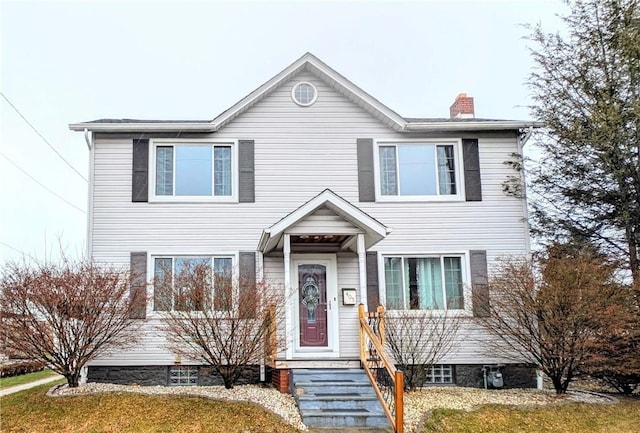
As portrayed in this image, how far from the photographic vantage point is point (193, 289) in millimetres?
10203

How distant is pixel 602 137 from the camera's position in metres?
11.6

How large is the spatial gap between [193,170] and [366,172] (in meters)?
3.75

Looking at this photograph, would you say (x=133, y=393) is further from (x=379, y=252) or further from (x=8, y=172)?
(x=8, y=172)

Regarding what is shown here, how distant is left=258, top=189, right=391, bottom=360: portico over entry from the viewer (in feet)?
34.7

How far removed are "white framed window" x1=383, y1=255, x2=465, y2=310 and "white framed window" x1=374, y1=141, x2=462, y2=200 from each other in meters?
1.38

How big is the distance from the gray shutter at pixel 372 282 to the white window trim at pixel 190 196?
123 inches

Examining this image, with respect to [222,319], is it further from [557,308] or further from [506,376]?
[506,376]

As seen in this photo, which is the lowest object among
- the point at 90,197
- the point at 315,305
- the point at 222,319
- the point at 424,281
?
the point at 222,319

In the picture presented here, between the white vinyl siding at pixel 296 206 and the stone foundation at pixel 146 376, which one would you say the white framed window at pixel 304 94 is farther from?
the stone foundation at pixel 146 376

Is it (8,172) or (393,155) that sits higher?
(8,172)

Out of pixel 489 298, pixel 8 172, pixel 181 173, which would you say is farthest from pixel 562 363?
pixel 8 172

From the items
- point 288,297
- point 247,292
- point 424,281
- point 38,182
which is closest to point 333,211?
point 288,297

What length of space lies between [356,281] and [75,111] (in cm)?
1822

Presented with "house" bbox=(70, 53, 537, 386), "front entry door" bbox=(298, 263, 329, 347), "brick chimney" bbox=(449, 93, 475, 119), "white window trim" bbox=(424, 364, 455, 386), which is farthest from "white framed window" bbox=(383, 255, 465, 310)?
"brick chimney" bbox=(449, 93, 475, 119)
